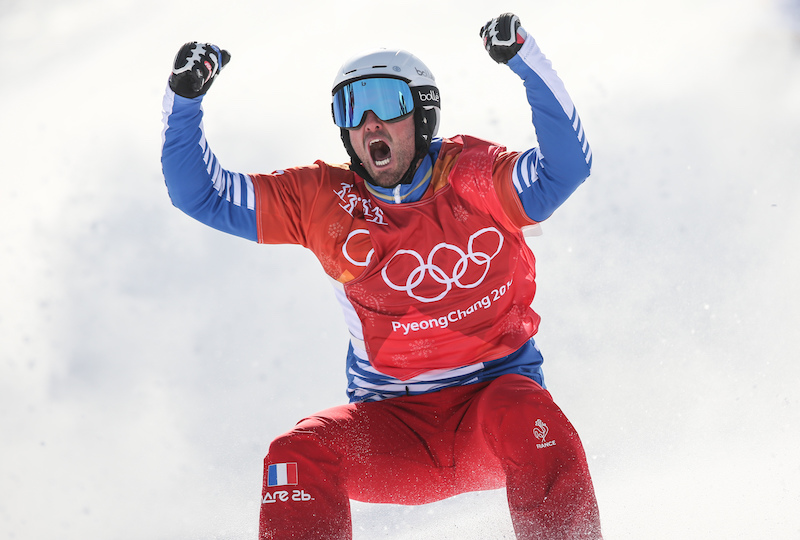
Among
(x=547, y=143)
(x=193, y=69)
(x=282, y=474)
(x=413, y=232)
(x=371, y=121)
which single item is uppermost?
(x=193, y=69)

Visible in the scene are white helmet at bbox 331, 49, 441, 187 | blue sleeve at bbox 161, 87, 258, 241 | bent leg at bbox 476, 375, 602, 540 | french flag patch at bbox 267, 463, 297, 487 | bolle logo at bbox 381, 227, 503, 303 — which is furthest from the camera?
white helmet at bbox 331, 49, 441, 187

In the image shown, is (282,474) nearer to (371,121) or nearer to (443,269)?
(443,269)

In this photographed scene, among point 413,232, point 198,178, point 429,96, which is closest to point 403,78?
point 429,96

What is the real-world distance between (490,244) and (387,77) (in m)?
0.96

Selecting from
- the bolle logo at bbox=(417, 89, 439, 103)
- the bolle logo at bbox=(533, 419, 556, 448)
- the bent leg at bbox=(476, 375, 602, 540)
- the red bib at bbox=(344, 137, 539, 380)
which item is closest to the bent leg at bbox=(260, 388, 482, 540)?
the red bib at bbox=(344, 137, 539, 380)

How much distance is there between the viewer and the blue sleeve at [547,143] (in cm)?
365

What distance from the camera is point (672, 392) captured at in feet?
20.4

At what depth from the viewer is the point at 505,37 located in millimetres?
3604

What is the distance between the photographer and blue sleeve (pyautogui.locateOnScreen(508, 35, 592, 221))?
12.0 feet

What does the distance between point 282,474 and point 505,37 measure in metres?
2.09

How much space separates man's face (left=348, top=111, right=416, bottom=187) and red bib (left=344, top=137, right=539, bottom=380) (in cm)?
15

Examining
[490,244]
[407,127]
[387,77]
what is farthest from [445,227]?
[387,77]

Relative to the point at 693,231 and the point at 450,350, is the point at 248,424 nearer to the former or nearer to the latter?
the point at 450,350

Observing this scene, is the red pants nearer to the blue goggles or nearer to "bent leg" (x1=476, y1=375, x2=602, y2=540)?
"bent leg" (x1=476, y1=375, x2=602, y2=540)
